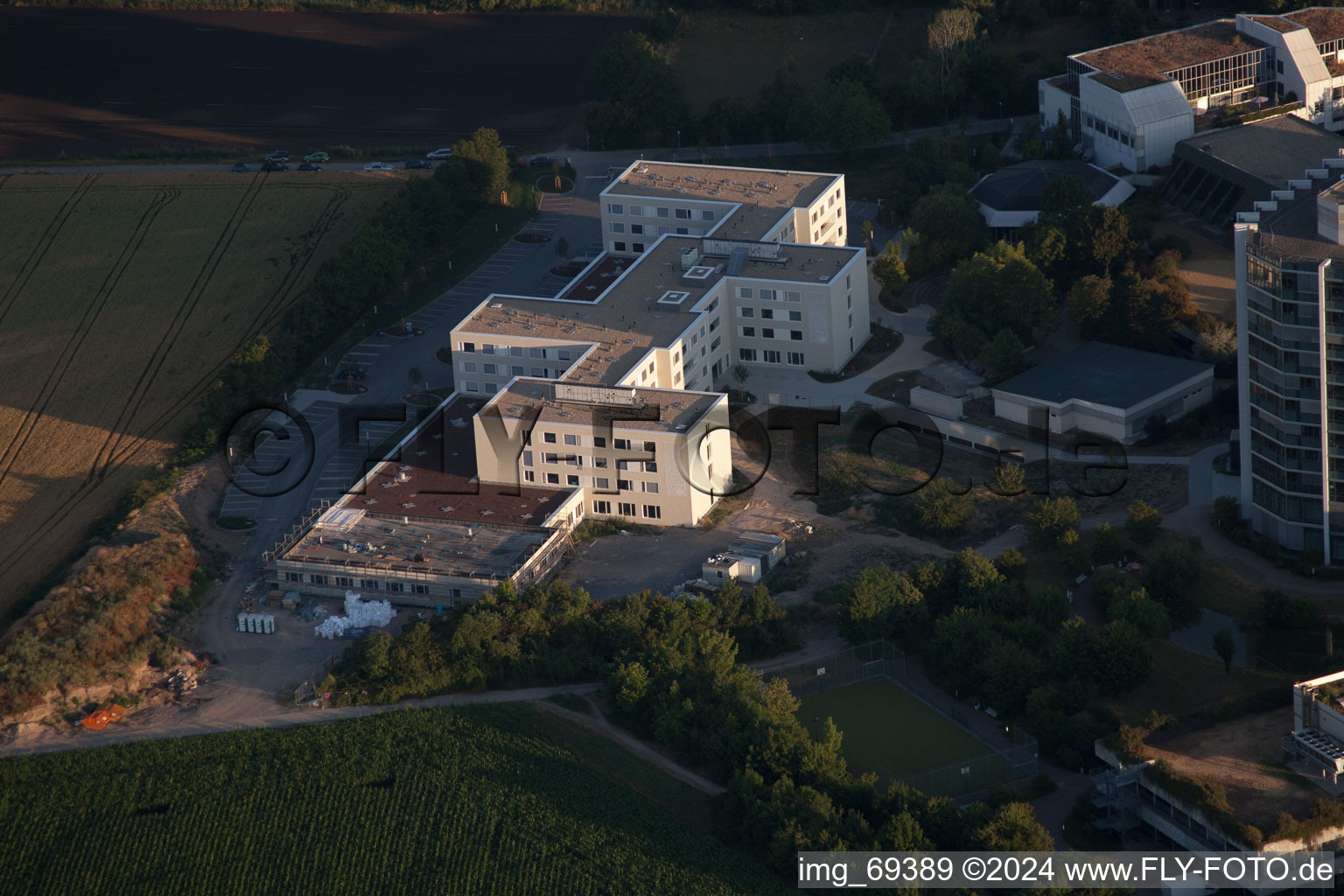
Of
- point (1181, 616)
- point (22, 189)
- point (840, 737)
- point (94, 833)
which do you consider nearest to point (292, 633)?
point (94, 833)

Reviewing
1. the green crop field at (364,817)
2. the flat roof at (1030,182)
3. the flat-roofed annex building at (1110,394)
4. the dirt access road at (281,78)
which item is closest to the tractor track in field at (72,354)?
the dirt access road at (281,78)

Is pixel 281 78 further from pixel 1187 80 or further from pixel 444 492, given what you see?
pixel 1187 80

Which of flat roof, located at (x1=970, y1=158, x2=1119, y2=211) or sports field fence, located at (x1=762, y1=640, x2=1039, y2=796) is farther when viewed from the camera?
flat roof, located at (x1=970, y1=158, x2=1119, y2=211)

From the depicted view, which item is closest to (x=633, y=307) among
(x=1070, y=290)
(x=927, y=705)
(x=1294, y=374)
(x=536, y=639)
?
(x=1070, y=290)

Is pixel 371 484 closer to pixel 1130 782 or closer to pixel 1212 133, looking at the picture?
pixel 1130 782

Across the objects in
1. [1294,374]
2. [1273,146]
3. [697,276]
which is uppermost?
[1294,374]

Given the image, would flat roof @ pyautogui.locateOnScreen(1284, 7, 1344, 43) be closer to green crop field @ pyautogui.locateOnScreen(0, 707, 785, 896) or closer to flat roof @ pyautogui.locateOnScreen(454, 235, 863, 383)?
flat roof @ pyautogui.locateOnScreen(454, 235, 863, 383)

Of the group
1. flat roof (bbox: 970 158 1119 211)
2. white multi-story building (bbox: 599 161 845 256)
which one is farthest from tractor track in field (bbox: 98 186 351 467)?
flat roof (bbox: 970 158 1119 211)
